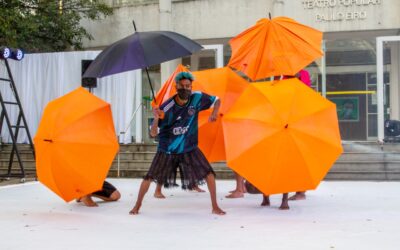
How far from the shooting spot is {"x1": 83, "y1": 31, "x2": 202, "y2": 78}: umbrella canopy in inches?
208

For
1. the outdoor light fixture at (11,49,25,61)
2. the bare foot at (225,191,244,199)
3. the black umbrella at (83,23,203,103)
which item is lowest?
the bare foot at (225,191,244,199)

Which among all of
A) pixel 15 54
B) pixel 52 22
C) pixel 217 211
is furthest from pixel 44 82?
pixel 217 211

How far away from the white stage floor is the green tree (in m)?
6.27

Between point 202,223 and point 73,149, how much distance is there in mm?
1698

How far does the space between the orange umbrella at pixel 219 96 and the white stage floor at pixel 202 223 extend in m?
0.71

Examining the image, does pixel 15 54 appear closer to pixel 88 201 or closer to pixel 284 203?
pixel 88 201

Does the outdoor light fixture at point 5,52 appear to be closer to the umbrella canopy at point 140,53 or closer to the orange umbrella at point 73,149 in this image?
the orange umbrella at point 73,149

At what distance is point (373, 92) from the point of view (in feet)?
46.5

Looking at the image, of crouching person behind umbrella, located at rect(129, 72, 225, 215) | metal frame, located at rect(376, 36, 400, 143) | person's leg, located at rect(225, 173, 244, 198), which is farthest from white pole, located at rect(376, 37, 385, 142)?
crouching person behind umbrella, located at rect(129, 72, 225, 215)

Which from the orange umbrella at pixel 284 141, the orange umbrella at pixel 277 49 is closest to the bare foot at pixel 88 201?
the orange umbrella at pixel 284 141

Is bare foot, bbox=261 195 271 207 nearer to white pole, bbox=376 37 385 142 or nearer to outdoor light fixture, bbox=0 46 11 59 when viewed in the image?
outdoor light fixture, bbox=0 46 11 59

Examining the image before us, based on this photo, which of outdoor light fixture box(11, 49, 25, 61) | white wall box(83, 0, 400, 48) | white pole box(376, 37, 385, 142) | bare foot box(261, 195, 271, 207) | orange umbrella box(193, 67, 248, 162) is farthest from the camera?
white wall box(83, 0, 400, 48)

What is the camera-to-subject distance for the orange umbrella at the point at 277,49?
19.9 feet

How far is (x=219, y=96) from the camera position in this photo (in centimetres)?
664
